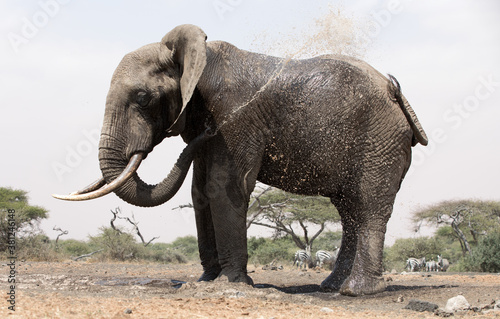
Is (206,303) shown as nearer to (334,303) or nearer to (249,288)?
(249,288)

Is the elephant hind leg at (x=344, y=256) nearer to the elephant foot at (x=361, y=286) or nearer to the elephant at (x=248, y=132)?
the elephant at (x=248, y=132)

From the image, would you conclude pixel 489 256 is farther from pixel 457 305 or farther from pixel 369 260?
pixel 457 305

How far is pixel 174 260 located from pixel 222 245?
14040 mm

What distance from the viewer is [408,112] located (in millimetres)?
7633

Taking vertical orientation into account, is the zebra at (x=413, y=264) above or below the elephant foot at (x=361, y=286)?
above

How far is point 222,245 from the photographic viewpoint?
710cm

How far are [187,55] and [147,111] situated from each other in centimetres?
81

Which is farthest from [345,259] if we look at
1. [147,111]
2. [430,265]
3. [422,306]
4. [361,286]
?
[430,265]

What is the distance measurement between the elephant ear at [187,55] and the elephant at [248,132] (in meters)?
0.01

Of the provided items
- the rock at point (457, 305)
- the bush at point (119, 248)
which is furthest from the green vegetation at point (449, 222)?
the rock at point (457, 305)

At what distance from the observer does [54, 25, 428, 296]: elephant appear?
671 centimetres

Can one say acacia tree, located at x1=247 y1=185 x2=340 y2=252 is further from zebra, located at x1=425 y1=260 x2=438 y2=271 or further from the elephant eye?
the elephant eye

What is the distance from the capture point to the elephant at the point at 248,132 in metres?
6.71

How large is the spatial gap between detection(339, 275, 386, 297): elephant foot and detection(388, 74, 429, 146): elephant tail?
1.99 m
